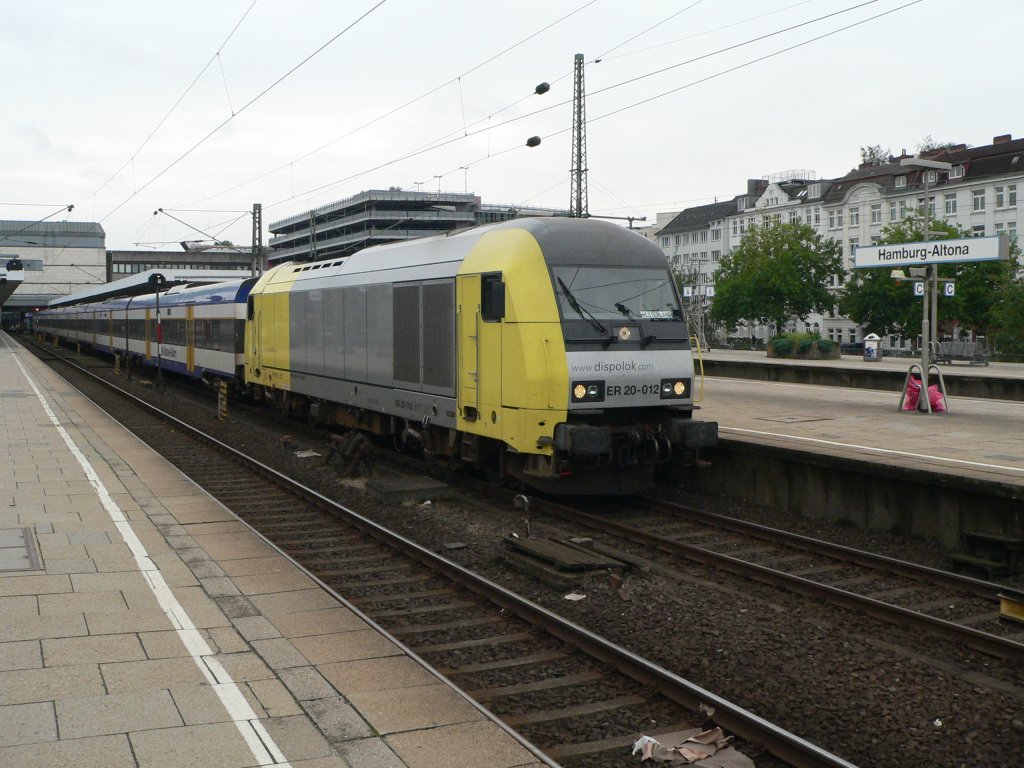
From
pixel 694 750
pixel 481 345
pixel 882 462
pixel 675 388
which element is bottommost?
pixel 694 750

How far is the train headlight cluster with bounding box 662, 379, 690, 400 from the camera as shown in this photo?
11.7m

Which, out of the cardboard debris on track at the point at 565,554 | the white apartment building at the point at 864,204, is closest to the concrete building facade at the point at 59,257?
the white apartment building at the point at 864,204

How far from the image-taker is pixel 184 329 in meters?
31.1

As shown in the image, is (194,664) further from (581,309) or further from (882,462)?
(882,462)

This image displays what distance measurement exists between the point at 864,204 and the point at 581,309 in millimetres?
73490

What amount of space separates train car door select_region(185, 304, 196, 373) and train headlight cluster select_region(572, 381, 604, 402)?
2113 cm

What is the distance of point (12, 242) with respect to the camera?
111750 mm

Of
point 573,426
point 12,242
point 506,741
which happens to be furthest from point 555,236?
point 12,242

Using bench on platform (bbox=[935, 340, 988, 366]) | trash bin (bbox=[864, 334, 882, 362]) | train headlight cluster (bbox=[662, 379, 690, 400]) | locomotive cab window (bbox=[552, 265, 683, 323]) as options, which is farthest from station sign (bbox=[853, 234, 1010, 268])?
trash bin (bbox=[864, 334, 882, 362])

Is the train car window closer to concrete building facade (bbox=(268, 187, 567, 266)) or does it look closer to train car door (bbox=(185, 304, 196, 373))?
train car door (bbox=(185, 304, 196, 373))

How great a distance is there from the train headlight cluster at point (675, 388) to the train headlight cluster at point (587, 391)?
1004 millimetres

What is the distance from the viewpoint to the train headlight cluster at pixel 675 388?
11.7 metres

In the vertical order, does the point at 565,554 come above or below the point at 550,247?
below

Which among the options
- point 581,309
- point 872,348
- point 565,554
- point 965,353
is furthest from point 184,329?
point 965,353
